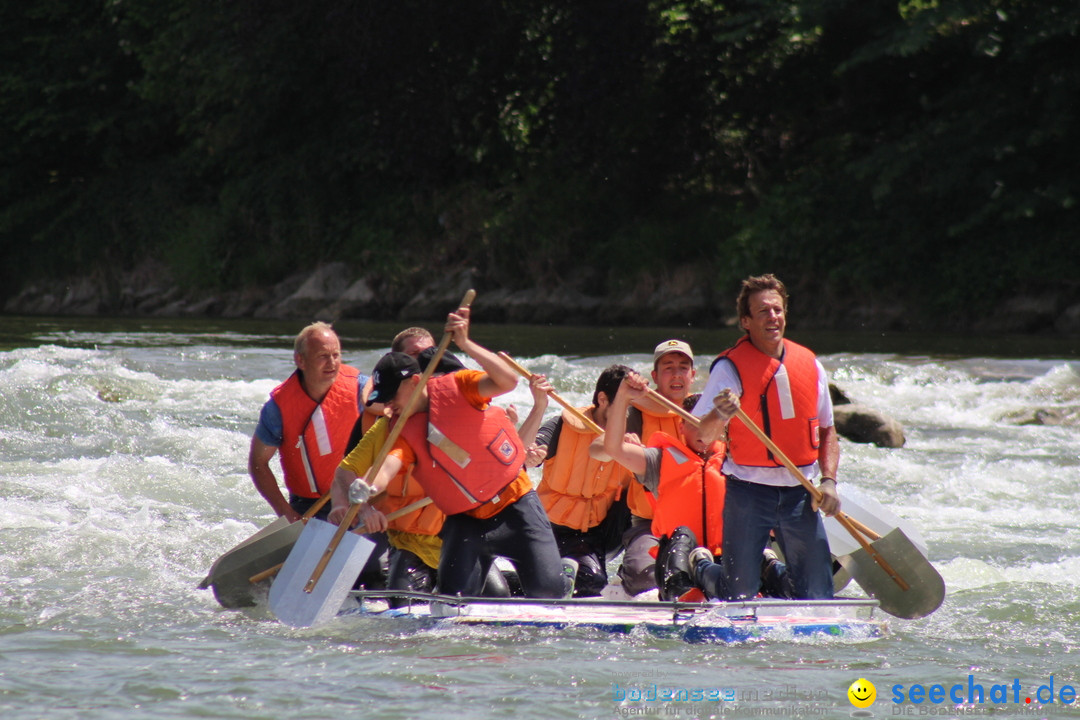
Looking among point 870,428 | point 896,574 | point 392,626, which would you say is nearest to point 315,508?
point 392,626

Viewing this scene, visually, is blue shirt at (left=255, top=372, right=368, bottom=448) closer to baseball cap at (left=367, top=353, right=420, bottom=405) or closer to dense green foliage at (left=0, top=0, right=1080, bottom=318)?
baseball cap at (left=367, top=353, right=420, bottom=405)

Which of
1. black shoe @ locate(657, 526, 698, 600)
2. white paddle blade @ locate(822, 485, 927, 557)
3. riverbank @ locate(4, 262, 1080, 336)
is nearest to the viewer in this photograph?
black shoe @ locate(657, 526, 698, 600)

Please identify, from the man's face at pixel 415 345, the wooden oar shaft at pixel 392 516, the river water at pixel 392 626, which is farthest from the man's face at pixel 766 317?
the wooden oar shaft at pixel 392 516

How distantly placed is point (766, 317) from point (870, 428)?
552 centimetres

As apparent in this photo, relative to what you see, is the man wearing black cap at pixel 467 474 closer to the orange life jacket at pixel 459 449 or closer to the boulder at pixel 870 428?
the orange life jacket at pixel 459 449

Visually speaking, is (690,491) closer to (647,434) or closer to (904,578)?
(647,434)

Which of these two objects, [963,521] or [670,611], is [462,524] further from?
[963,521]

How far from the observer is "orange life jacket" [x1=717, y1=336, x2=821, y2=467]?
4.38 m

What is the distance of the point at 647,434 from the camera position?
517 cm

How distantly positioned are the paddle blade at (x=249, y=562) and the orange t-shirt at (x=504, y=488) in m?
0.77

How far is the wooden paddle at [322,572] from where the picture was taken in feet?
14.6

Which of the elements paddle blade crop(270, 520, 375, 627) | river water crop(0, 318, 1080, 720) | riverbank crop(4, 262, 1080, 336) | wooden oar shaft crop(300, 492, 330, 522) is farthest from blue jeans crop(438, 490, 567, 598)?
riverbank crop(4, 262, 1080, 336)

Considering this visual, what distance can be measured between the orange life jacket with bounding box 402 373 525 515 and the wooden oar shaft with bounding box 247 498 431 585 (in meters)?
0.26

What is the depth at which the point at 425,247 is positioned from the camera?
2230 centimetres
